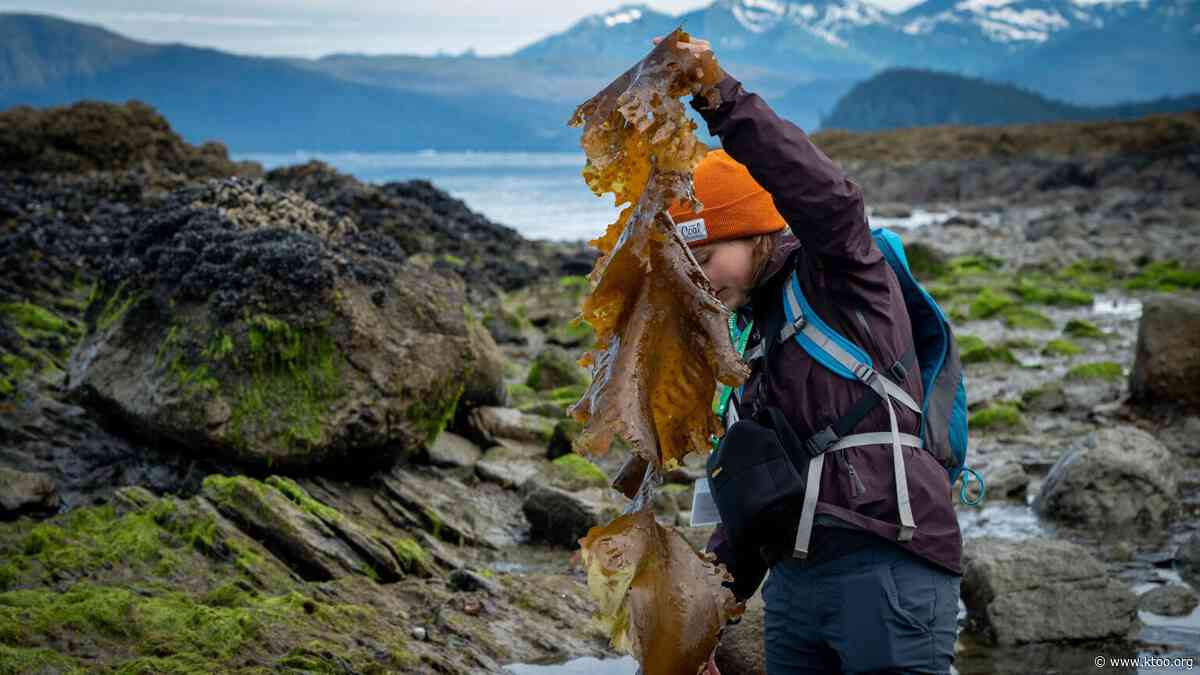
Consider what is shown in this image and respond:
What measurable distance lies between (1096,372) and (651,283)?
36.6 ft

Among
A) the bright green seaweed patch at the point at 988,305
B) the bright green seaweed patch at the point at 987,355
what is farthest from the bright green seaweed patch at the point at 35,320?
the bright green seaweed patch at the point at 988,305

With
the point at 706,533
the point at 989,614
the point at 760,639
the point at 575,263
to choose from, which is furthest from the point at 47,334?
the point at 575,263

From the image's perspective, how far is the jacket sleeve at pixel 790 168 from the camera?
9.48 feet

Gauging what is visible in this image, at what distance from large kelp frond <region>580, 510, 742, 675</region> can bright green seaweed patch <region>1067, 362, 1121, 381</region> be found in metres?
10.9

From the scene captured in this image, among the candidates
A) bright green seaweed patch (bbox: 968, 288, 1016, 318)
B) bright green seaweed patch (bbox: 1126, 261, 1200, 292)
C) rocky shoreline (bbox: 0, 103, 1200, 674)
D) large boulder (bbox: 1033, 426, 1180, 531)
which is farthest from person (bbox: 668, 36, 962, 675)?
bright green seaweed patch (bbox: 1126, 261, 1200, 292)

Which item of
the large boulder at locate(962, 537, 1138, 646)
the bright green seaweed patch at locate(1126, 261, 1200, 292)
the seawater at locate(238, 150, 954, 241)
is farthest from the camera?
the seawater at locate(238, 150, 954, 241)

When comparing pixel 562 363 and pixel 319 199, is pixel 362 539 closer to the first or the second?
pixel 562 363

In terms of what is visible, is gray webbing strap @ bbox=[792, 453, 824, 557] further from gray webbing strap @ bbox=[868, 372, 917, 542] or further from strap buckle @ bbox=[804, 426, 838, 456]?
gray webbing strap @ bbox=[868, 372, 917, 542]

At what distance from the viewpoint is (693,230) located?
310 centimetres

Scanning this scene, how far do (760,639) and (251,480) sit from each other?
10.5 ft

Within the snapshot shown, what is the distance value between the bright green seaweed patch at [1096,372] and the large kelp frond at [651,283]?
35.7 feet

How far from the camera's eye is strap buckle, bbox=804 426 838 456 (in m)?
3.07

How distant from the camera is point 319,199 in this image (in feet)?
61.2

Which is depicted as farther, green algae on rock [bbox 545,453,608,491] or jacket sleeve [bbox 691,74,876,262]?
green algae on rock [bbox 545,453,608,491]
